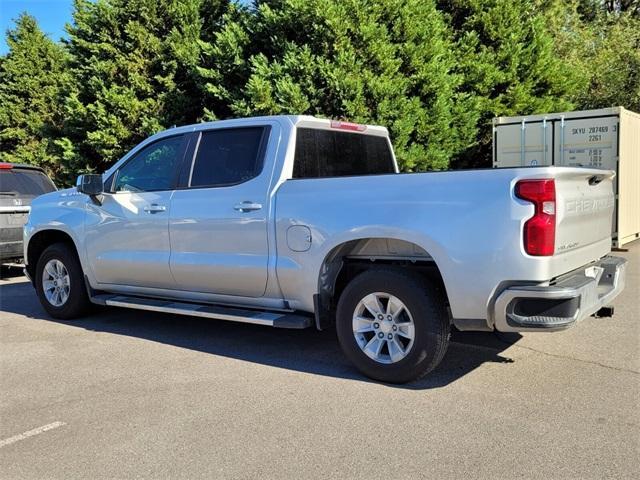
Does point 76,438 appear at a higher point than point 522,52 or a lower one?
lower

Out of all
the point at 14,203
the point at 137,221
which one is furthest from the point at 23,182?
the point at 137,221

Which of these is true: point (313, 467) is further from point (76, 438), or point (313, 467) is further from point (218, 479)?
point (76, 438)

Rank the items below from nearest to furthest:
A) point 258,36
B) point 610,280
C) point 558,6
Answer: point 610,280 → point 258,36 → point 558,6

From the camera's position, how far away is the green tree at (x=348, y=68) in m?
11.0

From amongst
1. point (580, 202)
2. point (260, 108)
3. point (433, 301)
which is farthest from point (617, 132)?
point (433, 301)

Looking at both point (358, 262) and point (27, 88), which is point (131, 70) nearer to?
point (27, 88)

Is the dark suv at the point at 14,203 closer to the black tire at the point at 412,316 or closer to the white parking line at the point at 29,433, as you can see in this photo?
the white parking line at the point at 29,433

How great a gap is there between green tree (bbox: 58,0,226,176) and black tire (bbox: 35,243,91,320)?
631 cm

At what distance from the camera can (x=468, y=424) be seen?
12.4ft

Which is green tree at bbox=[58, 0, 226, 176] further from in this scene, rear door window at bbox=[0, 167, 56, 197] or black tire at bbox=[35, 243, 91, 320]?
black tire at bbox=[35, 243, 91, 320]

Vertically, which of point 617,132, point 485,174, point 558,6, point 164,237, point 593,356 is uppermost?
point 558,6

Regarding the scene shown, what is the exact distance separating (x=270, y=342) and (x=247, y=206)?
1.42m

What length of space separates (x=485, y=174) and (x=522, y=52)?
10.6 metres

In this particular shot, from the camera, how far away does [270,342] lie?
5.79m
